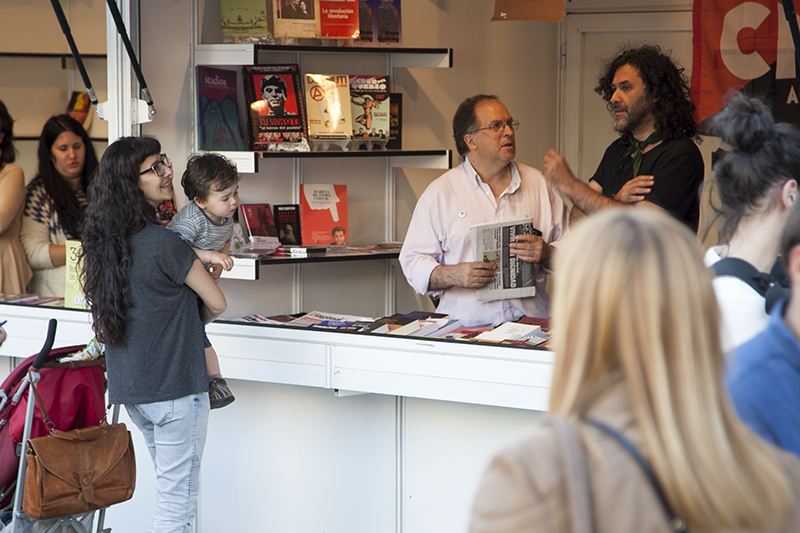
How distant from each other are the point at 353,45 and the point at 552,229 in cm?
119

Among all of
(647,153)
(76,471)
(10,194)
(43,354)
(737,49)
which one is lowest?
(76,471)

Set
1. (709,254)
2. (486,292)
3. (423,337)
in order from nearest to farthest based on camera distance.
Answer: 1. (709,254)
2. (423,337)
3. (486,292)

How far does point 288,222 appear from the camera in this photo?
3730 millimetres

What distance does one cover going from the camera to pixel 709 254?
175 centimetres

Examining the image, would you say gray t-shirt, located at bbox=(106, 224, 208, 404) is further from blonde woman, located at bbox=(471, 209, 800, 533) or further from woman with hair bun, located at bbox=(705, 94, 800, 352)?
blonde woman, located at bbox=(471, 209, 800, 533)

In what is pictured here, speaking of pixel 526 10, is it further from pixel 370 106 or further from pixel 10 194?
pixel 10 194

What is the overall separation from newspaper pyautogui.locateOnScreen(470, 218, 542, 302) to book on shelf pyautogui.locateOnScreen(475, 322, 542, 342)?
9.2 inches

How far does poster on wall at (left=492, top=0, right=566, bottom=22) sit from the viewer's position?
4172 mm

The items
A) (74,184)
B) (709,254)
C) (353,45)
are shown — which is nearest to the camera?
(709,254)

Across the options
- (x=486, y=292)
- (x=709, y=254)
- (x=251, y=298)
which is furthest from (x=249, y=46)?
(x=709, y=254)

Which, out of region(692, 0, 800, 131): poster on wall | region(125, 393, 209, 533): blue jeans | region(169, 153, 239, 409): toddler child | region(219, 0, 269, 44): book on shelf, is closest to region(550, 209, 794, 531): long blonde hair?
region(125, 393, 209, 533): blue jeans

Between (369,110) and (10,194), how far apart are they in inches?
66.9

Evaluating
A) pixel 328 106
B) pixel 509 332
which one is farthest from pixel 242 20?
pixel 509 332

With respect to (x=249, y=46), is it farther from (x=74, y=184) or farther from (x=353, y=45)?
(x=74, y=184)
